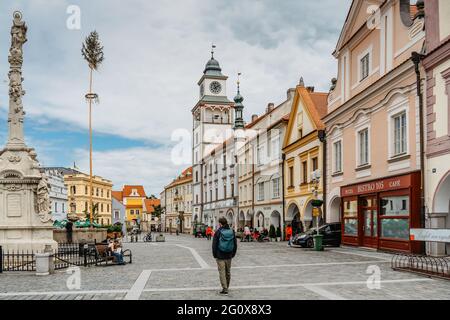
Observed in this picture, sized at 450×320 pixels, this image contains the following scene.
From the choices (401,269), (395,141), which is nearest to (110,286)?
(401,269)

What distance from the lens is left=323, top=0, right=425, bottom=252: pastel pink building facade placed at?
2050 centimetres

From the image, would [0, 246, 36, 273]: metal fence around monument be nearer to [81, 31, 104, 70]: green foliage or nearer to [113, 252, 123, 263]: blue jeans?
[113, 252, 123, 263]: blue jeans

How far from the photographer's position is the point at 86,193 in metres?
85.1

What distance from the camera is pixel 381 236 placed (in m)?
22.7

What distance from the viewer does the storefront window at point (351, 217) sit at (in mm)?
25688

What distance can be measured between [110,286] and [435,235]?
8599mm

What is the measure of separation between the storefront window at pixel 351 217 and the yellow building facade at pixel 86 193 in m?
54.9

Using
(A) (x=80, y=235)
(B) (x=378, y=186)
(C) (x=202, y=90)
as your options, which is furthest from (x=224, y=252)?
(C) (x=202, y=90)

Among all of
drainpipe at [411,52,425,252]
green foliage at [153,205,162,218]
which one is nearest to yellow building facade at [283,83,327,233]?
drainpipe at [411,52,425,252]

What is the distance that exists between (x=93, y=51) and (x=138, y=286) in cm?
2322

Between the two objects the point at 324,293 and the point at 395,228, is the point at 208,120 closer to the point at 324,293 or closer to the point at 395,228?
the point at 395,228

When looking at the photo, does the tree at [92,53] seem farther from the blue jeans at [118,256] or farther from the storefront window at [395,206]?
the storefront window at [395,206]

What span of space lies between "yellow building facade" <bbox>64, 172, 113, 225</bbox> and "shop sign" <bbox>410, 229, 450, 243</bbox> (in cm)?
6563

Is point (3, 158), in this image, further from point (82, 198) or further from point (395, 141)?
point (82, 198)
